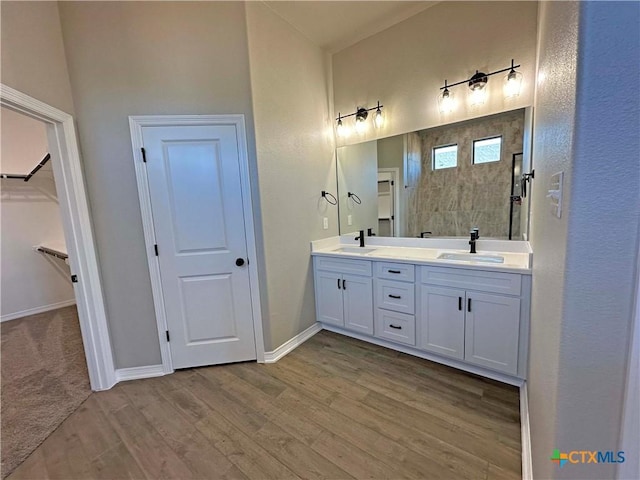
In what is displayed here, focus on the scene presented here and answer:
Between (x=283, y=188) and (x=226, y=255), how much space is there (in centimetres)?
78

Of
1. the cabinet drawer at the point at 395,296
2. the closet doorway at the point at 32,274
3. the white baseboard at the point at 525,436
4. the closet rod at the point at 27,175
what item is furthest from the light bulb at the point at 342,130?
the closet rod at the point at 27,175

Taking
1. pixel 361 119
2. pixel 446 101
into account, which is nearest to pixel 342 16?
pixel 361 119

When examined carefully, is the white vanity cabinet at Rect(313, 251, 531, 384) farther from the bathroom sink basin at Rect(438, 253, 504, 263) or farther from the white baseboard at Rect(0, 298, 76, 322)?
the white baseboard at Rect(0, 298, 76, 322)

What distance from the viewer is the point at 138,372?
7.24 ft

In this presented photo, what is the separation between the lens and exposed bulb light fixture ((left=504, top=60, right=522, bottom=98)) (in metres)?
1.97

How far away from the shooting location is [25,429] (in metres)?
1.74

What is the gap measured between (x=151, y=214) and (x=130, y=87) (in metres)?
0.93

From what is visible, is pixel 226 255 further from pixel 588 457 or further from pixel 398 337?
pixel 588 457

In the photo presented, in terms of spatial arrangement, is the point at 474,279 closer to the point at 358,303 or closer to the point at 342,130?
the point at 358,303

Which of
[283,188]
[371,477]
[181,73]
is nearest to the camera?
[371,477]

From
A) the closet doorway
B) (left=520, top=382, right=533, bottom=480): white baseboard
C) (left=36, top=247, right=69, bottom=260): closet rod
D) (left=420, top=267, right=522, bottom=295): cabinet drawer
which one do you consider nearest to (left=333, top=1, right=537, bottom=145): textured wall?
(left=420, top=267, right=522, bottom=295): cabinet drawer

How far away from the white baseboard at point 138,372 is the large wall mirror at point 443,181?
87.4 inches

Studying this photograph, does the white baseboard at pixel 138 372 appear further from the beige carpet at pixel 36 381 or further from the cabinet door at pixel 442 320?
the cabinet door at pixel 442 320

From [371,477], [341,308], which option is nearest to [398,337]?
[341,308]
